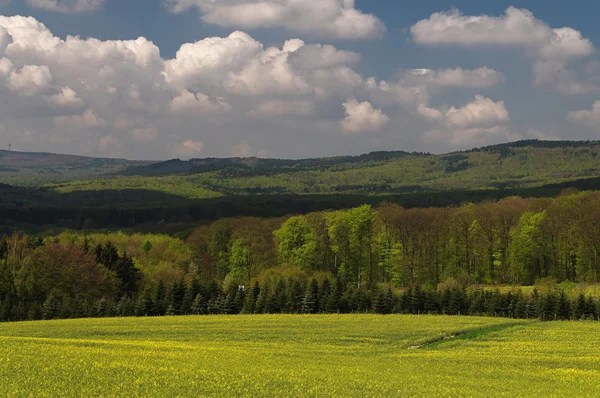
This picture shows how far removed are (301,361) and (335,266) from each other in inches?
3504

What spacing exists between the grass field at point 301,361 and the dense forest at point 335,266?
939 inches

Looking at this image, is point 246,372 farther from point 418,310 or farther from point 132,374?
point 418,310

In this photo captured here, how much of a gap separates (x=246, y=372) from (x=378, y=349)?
23.5m

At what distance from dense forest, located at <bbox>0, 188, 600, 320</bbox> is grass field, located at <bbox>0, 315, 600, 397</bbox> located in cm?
2385

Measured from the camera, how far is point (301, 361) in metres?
43.4

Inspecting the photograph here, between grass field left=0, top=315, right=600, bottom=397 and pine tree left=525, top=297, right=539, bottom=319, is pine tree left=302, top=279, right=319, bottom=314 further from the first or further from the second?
pine tree left=525, top=297, right=539, bottom=319

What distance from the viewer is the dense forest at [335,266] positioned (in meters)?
99.5

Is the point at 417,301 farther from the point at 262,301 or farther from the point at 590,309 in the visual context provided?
the point at 262,301

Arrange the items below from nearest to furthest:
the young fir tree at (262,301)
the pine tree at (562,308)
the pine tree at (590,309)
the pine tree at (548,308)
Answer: the pine tree at (590,309)
the pine tree at (562,308)
the pine tree at (548,308)
the young fir tree at (262,301)

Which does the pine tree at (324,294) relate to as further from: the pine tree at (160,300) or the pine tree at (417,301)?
the pine tree at (160,300)

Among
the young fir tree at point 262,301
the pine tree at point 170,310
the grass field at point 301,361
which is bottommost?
the pine tree at point 170,310

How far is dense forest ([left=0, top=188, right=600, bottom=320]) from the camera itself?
9950 cm

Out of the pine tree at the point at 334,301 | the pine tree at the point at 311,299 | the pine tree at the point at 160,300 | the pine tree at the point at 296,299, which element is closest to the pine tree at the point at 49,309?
the pine tree at the point at 160,300

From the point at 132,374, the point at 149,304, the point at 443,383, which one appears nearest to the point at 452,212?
the point at 149,304
